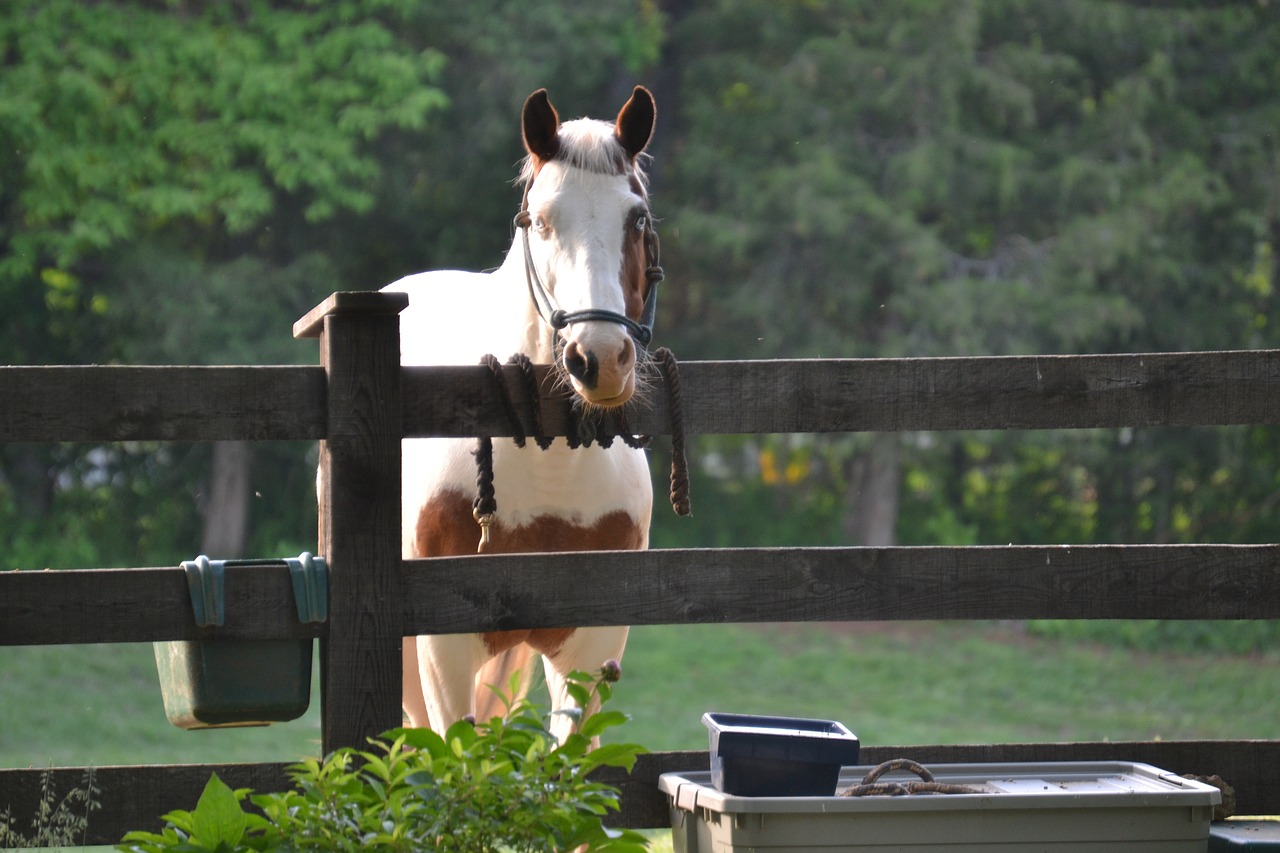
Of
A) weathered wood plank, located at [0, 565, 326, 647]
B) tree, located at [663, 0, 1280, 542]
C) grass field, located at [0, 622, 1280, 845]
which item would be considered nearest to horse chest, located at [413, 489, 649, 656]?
weathered wood plank, located at [0, 565, 326, 647]

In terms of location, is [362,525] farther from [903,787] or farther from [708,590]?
[903,787]

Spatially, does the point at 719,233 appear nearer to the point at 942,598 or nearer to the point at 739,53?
the point at 739,53

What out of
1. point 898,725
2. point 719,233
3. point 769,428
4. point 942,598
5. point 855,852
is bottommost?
point 898,725

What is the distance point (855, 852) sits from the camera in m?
2.66

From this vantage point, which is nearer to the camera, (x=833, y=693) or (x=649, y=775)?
(x=649, y=775)

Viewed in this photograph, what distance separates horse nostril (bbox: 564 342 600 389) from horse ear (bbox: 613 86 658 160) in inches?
29.0

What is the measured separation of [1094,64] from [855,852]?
1521 cm

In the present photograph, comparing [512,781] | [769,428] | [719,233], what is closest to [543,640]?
[769,428]

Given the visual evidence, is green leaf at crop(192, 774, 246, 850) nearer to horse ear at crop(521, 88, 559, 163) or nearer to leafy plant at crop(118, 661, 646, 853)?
leafy plant at crop(118, 661, 646, 853)

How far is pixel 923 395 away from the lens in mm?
2953

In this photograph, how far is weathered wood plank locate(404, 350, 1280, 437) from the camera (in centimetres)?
287

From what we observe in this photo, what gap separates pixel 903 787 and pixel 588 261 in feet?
4.13

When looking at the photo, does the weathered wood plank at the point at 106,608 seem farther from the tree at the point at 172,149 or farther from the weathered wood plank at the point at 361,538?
the tree at the point at 172,149

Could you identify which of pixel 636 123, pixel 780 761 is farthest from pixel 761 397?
pixel 636 123
